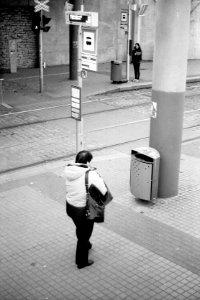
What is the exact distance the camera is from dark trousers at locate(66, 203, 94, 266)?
6.23m

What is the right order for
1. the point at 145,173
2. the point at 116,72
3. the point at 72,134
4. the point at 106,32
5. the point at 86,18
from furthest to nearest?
the point at 106,32
the point at 116,72
the point at 72,134
the point at 86,18
the point at 145,173

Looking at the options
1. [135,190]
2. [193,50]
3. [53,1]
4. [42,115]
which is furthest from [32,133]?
[193,50]

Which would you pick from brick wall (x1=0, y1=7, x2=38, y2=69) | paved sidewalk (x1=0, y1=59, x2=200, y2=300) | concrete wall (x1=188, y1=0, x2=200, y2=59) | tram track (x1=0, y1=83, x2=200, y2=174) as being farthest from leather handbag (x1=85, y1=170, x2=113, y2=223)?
concrete wall (x1=188, y1=0, x2=200, y2=59)

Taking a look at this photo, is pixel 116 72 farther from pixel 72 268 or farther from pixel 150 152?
pixel 72 268

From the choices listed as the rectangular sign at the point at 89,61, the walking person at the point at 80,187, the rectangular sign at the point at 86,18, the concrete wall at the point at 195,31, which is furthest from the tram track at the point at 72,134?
the concrete wall at the point at 195,31

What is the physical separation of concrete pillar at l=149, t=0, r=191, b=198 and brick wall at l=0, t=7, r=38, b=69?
16669mm

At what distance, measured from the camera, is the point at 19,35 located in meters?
24.2

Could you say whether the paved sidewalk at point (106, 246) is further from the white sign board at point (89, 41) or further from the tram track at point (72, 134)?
the white sign board at point (89, 41)

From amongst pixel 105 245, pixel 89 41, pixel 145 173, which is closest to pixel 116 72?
pixel 89 41

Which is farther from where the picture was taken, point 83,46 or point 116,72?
point 116,72

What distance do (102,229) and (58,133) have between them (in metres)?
6.21

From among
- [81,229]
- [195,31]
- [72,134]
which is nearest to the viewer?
[81,229]

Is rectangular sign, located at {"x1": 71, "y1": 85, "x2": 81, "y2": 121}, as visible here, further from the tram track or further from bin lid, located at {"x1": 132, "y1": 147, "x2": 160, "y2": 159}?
the tram track

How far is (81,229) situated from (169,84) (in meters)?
3.40
